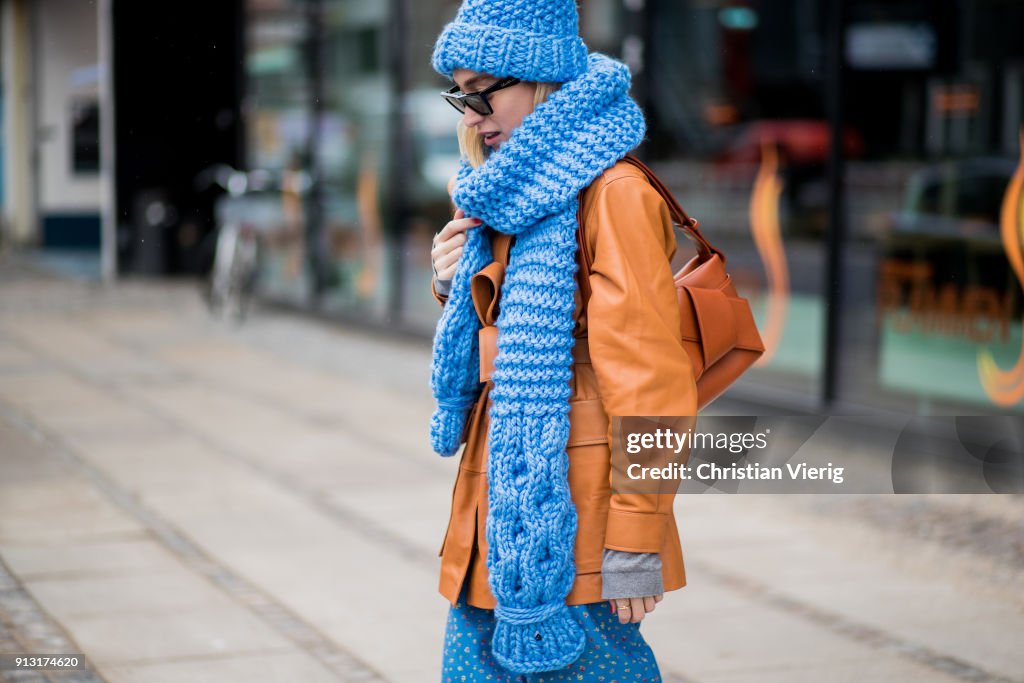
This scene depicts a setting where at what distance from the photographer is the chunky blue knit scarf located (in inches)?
96.9

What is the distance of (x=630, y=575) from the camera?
238cm

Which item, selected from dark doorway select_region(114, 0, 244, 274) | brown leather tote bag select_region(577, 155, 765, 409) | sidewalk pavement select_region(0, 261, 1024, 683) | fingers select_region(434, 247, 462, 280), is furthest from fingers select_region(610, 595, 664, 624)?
dark doorway select_region(114, 0, 244, 274)

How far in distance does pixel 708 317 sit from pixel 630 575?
1.66 feet

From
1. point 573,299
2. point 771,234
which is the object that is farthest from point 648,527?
point 771,234

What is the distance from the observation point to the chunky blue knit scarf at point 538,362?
2.46 meters

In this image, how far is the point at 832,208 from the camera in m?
7.41

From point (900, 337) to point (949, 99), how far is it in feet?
4.13

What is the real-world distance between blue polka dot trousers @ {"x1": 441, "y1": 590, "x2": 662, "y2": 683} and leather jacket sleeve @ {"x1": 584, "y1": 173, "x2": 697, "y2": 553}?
0.79ft

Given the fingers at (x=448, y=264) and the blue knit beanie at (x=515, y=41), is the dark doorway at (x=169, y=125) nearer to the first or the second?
the fingers at (x=448, y=264)

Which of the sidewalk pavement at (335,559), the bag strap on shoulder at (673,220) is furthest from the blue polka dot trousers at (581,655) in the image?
the sidewalk pavement at (335,559)

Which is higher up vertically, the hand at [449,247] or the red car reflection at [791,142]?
the red car reflection at [791,142]

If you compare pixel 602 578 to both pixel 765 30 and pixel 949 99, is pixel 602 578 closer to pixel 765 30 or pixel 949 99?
pixel 949 99

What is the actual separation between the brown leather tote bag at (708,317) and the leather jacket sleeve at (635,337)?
97 mm

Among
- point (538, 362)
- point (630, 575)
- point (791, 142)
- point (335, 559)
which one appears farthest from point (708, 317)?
point (791, 142)
